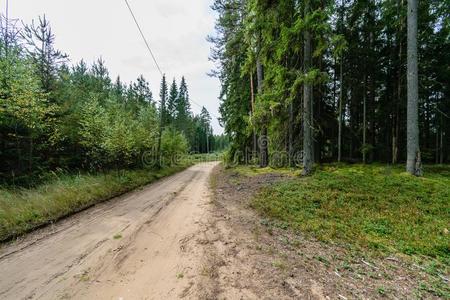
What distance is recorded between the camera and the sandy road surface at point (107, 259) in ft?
9.59

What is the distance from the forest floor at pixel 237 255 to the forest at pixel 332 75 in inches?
201

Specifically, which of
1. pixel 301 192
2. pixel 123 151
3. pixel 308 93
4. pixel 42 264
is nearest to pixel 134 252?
pixel 42 264

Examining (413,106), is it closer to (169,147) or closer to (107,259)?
(107,259)

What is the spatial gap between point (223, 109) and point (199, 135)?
4172cm

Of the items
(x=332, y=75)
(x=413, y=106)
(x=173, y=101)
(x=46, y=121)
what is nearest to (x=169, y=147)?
(x=46, y=121)

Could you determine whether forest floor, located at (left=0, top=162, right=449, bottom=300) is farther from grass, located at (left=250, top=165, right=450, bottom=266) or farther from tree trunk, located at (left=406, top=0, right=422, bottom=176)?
tree trunk, located at (left=406, top=0, right=422, bottom=176)

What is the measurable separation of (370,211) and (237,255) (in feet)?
13.7

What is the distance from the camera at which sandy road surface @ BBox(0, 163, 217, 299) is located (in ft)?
9.59

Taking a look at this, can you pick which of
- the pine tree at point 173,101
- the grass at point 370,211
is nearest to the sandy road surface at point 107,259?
the grass at point 370,211

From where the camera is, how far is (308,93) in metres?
10.1

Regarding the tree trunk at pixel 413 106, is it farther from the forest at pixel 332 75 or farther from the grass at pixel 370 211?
the grass at pixel 370 211

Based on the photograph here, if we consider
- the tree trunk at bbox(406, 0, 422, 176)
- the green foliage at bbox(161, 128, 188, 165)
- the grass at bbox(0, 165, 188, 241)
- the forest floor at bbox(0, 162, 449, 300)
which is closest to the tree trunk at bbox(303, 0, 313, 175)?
the forest floor at bbox(0, 162, 449, 300)

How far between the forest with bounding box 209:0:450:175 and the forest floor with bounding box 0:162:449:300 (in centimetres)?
511

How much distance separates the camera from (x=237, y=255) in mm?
3783
